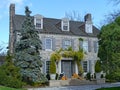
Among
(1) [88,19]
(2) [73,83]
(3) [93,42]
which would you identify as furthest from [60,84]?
(1) [88,19]

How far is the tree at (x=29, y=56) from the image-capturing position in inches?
988

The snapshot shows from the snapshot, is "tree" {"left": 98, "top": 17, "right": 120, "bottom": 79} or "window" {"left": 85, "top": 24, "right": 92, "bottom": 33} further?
"window" {"left": 85, "top": 24, "right": 92, "bottom": 33}

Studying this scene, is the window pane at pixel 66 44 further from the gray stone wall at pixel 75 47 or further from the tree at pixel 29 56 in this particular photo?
the tree at pixel 29 56

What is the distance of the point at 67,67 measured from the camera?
109ft

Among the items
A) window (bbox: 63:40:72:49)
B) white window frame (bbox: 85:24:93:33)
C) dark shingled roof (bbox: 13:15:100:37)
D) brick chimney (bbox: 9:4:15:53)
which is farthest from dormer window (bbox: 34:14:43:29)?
white window frame (bbox: 85:24:93:33)

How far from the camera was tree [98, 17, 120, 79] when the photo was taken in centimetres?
1614

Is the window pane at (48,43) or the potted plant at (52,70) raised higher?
the window pane at (48,43)

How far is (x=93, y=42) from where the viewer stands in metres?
35.0

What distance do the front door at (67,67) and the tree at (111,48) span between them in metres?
15.2

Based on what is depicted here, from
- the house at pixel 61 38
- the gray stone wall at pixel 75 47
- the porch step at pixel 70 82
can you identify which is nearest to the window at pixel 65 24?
the house at pixel 61 38

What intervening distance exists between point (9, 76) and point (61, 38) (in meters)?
12.5

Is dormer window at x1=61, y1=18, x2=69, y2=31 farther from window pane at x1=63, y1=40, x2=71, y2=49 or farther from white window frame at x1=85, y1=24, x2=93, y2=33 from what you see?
white window frame at x1=85, y1=24, x2=93, y2=33

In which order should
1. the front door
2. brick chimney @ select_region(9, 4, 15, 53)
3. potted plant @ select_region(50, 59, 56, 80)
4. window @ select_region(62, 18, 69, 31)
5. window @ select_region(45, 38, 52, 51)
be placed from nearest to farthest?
potted plant @ select_region(50, 59, 56, 80), window @ select_region(45, 38, 52, 51), brick chimney @ select_region(9, 4, 15, 53), the front door, window @ select_region(62, 18, 69, 31)

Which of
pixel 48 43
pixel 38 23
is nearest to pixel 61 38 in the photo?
pixel 48 43
